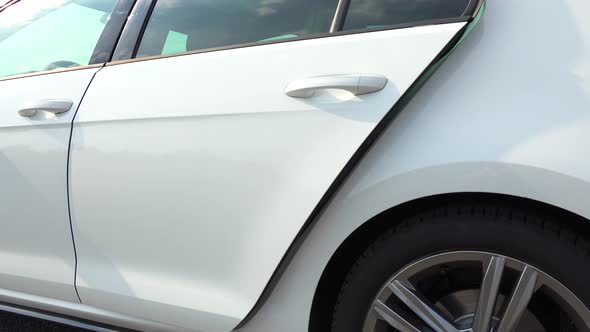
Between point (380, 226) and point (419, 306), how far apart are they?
Answer: 0.69 ft

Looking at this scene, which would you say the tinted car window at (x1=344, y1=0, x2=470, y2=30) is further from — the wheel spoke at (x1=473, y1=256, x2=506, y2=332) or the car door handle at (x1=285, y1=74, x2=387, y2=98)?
the wheel spoke at (x1=473, y1=256, x2=506, y2=332)

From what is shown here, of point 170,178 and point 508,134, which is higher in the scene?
point 508,134

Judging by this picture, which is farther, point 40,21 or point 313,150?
point 40,21

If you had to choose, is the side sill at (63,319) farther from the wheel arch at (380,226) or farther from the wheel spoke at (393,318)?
the wheel spoke at (393,318)

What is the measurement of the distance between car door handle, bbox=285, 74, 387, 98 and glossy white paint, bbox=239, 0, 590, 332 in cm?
10

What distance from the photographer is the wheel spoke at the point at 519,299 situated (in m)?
1.14

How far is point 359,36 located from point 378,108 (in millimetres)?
207

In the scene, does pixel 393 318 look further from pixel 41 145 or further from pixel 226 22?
pixel 41 145

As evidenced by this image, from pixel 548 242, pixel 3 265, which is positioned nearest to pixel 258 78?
pixel 548 242

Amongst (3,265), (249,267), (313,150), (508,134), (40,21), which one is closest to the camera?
(508,134)

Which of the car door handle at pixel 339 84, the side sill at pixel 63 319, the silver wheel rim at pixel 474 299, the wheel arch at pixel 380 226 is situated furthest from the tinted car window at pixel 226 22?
the side sill at pixel 63 319

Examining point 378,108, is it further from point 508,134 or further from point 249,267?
point 249,267

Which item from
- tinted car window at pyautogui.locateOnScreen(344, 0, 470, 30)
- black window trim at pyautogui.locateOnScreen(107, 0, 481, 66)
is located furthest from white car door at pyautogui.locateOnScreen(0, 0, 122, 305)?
tinted car window at pyautogui.locateOnScreen(344, 0, 470, 30)

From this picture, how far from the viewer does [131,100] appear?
147 cm
